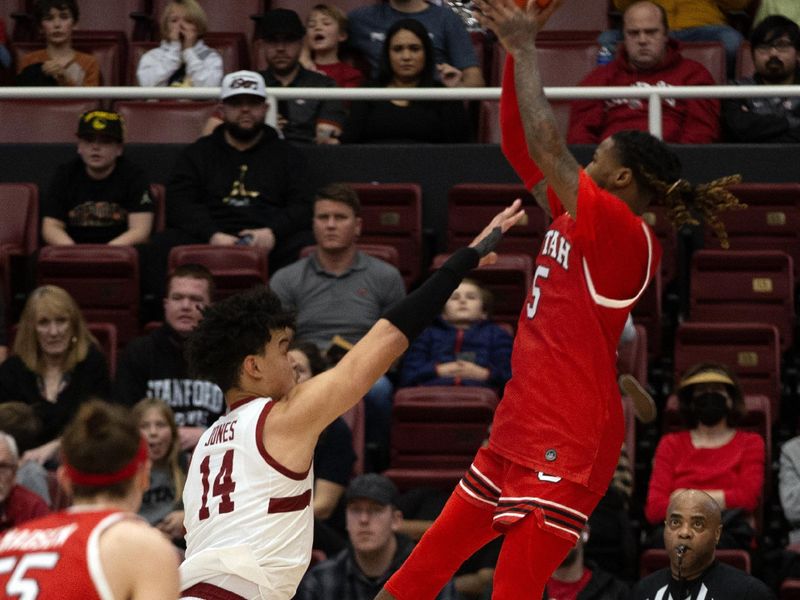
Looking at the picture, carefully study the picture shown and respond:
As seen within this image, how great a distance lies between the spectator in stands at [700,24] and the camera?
37.4ft

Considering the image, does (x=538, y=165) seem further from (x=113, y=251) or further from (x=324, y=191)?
(x=113, y=251)

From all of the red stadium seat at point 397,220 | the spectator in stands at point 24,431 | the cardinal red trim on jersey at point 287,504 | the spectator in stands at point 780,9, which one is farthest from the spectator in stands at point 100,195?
the cardinal red trim on jersey at point 287,504

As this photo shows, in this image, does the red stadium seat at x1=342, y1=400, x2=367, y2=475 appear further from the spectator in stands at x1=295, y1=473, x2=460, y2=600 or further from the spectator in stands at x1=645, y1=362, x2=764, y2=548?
the spectator in stands at x1=645, y1=362, x2=764, y2=548

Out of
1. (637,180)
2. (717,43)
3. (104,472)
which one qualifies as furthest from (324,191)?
(104,472)

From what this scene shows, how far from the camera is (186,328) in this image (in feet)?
30.0

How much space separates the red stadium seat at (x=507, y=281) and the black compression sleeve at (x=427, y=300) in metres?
4.36

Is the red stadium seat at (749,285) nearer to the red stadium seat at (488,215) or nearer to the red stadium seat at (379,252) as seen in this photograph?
the red stadium seat at (488,215)

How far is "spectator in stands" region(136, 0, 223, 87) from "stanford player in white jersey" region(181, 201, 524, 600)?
628 centimetres

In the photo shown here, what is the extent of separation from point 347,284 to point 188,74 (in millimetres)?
2580

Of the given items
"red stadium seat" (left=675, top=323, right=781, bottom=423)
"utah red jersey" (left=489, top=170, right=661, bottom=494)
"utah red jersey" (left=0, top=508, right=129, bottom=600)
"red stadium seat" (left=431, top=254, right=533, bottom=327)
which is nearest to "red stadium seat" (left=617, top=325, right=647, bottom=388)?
"red stadium seat" (left=675, top=323, right=781, bottom=423)

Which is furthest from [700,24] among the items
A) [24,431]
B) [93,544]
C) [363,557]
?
[93,544]

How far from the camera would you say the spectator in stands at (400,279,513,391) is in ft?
29.9

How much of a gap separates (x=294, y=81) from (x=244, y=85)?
0.82 meters

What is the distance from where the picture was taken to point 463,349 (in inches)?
362
